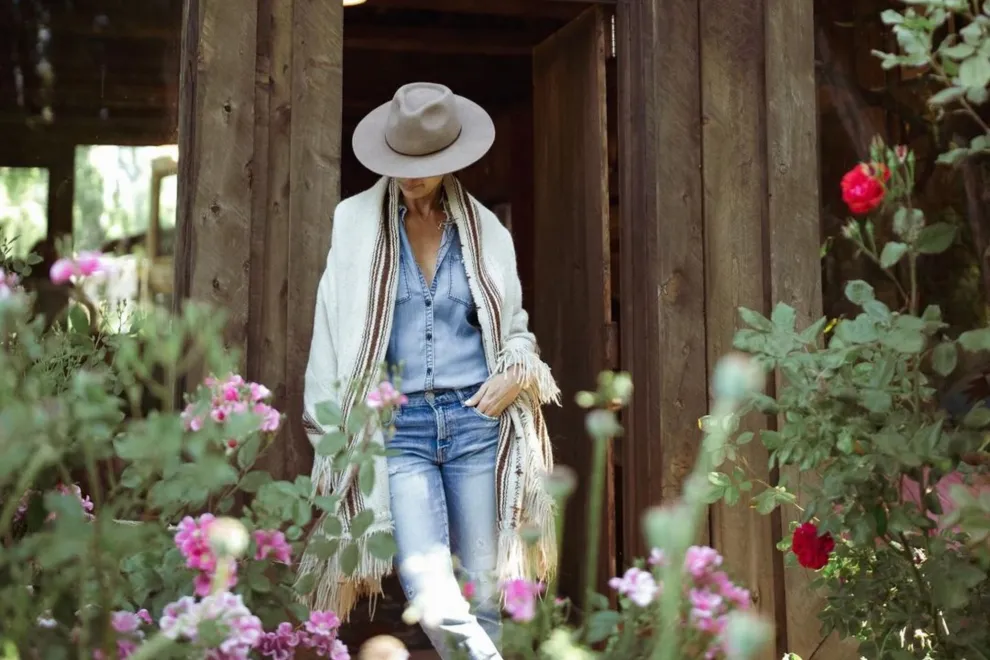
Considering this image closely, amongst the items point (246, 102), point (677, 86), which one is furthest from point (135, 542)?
point (677, 86)

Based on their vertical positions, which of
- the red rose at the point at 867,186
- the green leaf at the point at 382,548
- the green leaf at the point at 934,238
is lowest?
the green leaf at the point at 382,548

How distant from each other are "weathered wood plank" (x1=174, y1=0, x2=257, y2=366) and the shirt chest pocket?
0.81 metres

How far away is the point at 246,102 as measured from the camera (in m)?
3.70

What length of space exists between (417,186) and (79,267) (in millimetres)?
1572

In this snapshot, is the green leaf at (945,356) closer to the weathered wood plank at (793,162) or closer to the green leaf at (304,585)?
the green leaf at (304,585)

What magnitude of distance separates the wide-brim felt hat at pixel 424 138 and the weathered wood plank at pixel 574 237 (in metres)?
1.38

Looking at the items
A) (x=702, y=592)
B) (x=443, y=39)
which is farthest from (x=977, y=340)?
(x=443, y=39)

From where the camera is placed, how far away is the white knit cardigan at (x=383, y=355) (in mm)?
2965

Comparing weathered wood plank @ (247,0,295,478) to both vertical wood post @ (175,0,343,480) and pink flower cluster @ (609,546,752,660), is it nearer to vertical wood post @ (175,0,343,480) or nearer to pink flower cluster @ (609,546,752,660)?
vertical wood post @ (175,0,343,480)

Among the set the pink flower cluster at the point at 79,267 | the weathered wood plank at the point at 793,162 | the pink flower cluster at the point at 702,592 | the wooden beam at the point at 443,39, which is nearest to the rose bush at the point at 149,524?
the pink flower cluster at the point at 79,267

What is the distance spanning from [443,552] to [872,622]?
1015 mm

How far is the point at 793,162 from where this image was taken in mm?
4242

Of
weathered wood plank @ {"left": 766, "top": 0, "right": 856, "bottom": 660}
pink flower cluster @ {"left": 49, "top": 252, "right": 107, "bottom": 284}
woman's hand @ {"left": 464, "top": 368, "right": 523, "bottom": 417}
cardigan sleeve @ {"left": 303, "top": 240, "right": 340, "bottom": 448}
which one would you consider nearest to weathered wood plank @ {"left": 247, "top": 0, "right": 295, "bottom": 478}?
cardigan sleeve @ {"left": 303, "top": 240, "right": 340, "bottom": 448}

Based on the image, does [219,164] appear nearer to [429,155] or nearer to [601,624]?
[429,155]
